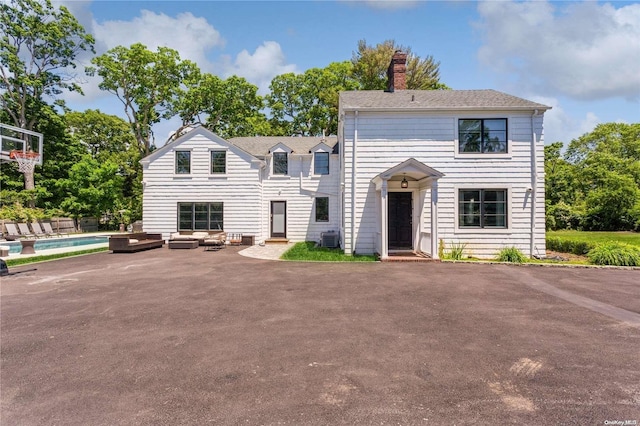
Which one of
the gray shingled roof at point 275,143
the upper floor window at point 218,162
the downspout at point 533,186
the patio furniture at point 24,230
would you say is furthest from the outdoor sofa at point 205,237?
the downspout at point 533,186

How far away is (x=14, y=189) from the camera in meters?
25.4

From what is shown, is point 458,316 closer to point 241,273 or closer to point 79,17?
point 241,273

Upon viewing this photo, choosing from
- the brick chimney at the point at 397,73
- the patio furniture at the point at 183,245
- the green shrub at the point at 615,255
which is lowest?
the patio furniture at the point at 183,245

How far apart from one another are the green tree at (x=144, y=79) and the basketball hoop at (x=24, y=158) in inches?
428

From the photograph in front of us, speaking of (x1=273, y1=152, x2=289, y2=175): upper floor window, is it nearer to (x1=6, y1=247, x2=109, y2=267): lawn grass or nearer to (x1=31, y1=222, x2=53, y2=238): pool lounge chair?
(x1=6, y1=247, x2=109, y2=267): lawn grass

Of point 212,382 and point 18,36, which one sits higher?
point 18,36

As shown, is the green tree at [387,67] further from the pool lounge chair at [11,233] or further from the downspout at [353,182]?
the pool lounge chair at [11,233]

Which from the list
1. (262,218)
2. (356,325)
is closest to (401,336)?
(356,325)

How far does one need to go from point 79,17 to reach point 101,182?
1493 centimetres

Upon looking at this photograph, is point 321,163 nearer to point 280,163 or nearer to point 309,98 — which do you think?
point 280,163

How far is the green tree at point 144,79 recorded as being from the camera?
93.7 ft

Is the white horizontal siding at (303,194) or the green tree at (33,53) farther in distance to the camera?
the green tree at (33,53)

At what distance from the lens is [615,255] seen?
1070 centimetres

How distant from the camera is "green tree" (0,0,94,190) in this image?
25031 mm
